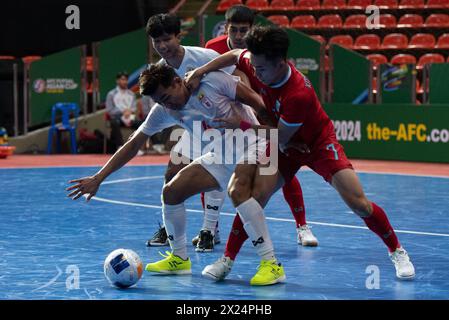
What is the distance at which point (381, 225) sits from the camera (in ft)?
22.5

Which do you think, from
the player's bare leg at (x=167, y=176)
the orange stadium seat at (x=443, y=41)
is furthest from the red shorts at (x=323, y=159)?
the orange stadium seat at (x=443, y=41)

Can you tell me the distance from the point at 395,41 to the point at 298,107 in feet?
49.9

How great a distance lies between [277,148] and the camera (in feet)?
22.4

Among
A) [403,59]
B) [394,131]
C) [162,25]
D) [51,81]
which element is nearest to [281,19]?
[403,59]

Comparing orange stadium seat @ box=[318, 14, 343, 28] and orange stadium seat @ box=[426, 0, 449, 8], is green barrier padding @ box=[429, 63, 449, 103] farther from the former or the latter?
orange stadium seat @ box=[318, 14, 343, 28]

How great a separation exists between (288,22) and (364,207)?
1637 centimetres

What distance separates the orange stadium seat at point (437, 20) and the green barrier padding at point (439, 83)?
12.0ft

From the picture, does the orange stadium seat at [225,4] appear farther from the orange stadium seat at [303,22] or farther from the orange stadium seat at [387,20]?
the orange stadium seat at [387,20]

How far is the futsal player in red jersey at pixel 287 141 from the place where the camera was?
20.6 ft

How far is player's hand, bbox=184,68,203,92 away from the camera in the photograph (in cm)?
680

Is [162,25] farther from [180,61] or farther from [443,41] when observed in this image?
[443,41]

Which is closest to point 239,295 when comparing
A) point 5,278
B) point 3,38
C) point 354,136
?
point 5,278

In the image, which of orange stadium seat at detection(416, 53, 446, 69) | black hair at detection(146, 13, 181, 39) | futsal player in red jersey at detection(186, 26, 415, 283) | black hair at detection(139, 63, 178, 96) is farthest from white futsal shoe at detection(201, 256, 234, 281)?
orange stadium seat at detection(416, 53, 446, 69)

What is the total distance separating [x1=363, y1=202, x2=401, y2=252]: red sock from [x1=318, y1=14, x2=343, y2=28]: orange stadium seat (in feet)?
51.1
